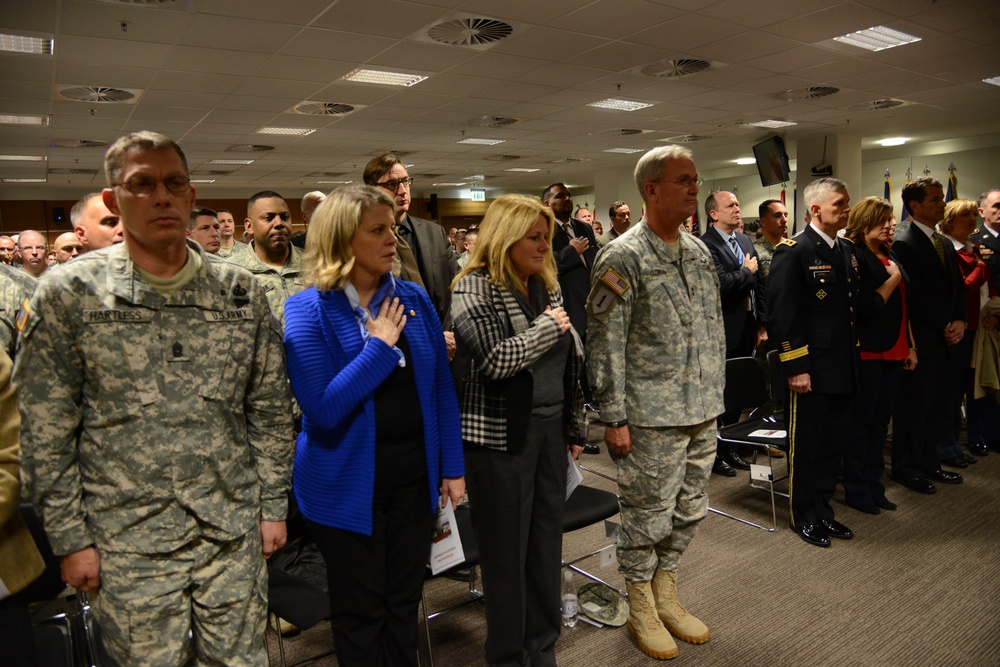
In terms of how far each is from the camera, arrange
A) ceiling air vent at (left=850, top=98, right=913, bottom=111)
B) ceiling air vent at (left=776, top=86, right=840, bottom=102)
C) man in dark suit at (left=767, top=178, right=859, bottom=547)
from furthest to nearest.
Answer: ceiling air vent at (left=850, top=98, right=913, bottom=111) → ceiling air vent at (left=776, top=86, right=840, bottom=102) → man in dark suit at (left=767, top=178, right=859, bottom=547)

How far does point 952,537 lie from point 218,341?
366 cm

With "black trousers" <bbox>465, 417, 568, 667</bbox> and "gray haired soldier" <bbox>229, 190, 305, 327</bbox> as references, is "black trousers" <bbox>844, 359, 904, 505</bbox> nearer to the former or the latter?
"black trousers" <bbox>465, 417, 568, 667</bbox>

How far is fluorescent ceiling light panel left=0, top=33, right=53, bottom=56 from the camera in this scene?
191 inches

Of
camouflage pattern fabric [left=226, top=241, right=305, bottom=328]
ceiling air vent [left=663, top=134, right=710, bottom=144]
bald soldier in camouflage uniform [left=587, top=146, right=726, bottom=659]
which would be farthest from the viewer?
ceiling air vent [left=663, top=134, right=710, bottom=144]

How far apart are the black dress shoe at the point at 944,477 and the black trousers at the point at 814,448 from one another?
1251 millimetres

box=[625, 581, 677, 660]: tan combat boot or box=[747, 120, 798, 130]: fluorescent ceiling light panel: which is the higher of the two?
box=[747, 120, 798, 130]: fluorescent ceiling light panel

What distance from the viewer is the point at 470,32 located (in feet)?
17.2

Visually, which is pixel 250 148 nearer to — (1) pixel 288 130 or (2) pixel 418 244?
(1) pixel 288 130

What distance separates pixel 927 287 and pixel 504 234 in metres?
3.22

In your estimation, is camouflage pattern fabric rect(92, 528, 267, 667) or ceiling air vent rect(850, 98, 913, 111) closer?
camouflage pattern fabric rect(92, 528, 267, 667)

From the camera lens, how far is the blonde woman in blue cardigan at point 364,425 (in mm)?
1691

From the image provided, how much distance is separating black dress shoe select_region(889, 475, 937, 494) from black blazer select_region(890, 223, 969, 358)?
769 mm

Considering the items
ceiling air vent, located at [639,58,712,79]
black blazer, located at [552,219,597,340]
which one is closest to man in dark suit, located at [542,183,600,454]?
black blazer, located at [552,219,597,340]

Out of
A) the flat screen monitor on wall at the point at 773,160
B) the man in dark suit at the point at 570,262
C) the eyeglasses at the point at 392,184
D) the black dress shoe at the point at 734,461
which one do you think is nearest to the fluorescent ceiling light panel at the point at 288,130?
the man in dark suit at the point at 570,262
